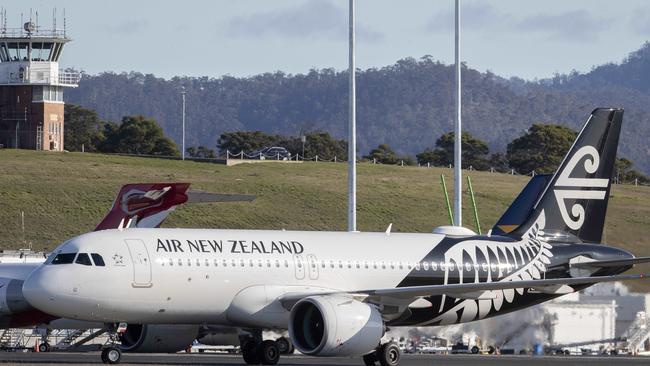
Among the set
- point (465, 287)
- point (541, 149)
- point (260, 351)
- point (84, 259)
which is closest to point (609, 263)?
point (465, 287)

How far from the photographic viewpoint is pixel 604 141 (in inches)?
1828

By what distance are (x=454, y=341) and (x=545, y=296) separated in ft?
29.9

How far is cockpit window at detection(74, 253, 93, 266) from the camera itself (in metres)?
37.0

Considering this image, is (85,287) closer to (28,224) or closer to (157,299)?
(157,299)

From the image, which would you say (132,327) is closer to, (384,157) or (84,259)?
(84,259)

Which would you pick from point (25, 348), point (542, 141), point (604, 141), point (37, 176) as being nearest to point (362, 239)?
point (604, 141)

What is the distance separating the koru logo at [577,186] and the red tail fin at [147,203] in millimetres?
13080

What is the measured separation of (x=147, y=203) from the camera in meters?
51.8

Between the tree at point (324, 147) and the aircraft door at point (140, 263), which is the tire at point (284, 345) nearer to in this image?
the aircraft door at point (140, 263)

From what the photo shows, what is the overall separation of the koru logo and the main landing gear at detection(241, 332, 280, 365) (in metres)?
11.1

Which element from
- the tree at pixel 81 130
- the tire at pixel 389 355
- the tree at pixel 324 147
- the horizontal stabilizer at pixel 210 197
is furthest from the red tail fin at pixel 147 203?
the tree at pixel 324 147

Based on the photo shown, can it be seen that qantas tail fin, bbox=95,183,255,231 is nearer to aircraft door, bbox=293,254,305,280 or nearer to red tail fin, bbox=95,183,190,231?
red tail fin, bbox=95,183,190,231

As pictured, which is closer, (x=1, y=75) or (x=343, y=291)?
(x=343, y=291)

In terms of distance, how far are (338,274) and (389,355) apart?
2.66 metres
